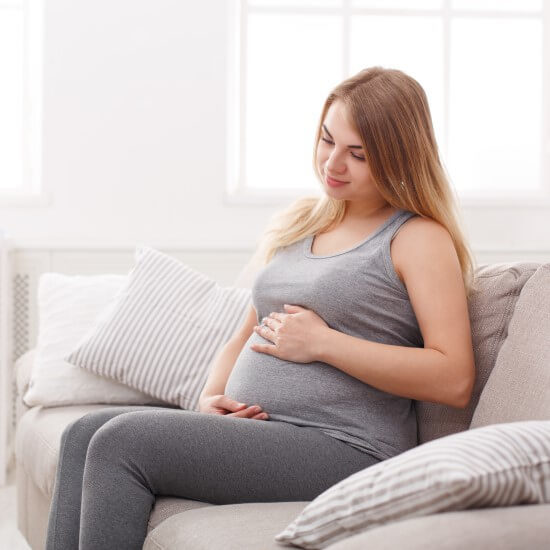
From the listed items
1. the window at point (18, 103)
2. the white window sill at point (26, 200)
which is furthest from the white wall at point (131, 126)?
the window at point (18, 103)

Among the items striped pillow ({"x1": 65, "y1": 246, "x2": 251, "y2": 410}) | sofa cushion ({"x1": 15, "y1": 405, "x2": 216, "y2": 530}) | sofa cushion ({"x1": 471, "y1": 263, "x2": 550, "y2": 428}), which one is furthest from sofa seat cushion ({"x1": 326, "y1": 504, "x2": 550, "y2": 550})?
striped pillow ({"x1": 65, "y1": 246, "x2": 251, "y2": 410})

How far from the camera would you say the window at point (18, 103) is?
139 inches

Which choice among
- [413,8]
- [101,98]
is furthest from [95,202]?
[413,8]

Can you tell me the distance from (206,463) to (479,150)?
273 centimetres

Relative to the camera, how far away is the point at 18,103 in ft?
11.8

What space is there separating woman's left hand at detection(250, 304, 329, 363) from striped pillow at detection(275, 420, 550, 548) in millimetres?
459

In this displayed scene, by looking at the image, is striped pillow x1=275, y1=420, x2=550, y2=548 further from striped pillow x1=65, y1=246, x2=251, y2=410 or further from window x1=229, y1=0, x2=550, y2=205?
window x1=229, y1=0, x2=550, y2=205

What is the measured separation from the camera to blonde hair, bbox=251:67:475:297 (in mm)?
1543

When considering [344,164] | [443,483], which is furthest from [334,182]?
[443,483]

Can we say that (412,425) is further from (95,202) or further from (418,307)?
(95,202)

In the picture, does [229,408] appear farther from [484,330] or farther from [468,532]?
[468,532]

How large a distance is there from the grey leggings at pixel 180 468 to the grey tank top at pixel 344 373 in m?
0.04

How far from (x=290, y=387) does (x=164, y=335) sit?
29.4 inches

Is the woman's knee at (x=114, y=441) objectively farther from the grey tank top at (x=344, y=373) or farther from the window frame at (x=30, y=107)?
the window frame at (x=30, y=107)
